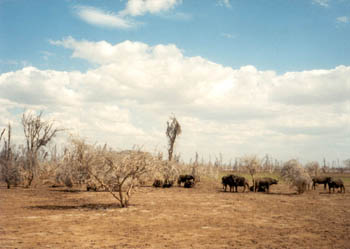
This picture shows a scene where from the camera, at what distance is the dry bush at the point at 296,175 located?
29547 mm

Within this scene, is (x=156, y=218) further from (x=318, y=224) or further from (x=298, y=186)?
(x=298, y=186)

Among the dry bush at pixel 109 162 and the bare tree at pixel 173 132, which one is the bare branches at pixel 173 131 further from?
the dry bush at pixel 109 162

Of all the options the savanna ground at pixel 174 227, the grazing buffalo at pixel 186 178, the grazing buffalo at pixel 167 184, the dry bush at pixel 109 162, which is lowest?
the grazing buffalo at pixel 167 184

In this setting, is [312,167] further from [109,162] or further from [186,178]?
[109,162]

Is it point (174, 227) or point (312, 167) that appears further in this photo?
point (312, 167)

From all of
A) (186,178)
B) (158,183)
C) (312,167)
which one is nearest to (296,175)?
(186,178)

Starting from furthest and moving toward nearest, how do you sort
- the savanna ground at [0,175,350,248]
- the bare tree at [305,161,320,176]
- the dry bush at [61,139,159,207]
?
1. the bare tree at [305,161,320,176]
2. the dry bush at [61,139,159,207]
3. the savanna ground at [0,175,350,248]

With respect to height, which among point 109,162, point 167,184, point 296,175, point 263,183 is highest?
point 109,162

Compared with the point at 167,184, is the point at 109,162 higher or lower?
higher

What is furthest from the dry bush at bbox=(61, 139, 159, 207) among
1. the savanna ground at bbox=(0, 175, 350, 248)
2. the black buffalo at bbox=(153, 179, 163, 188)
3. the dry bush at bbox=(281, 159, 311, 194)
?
the black buffalo at bbox=(153, 179, 163, 188)

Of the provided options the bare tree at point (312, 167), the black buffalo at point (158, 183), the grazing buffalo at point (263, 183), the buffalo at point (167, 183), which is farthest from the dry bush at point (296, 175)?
the bare tree at point (312, 167)

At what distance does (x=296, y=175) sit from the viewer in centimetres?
2986

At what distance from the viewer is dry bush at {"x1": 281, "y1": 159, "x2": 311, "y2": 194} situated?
2955 cm

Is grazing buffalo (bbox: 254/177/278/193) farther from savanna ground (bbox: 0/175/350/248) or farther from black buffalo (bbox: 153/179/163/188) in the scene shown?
savanna ground (bbox: 0/175/350/248)
